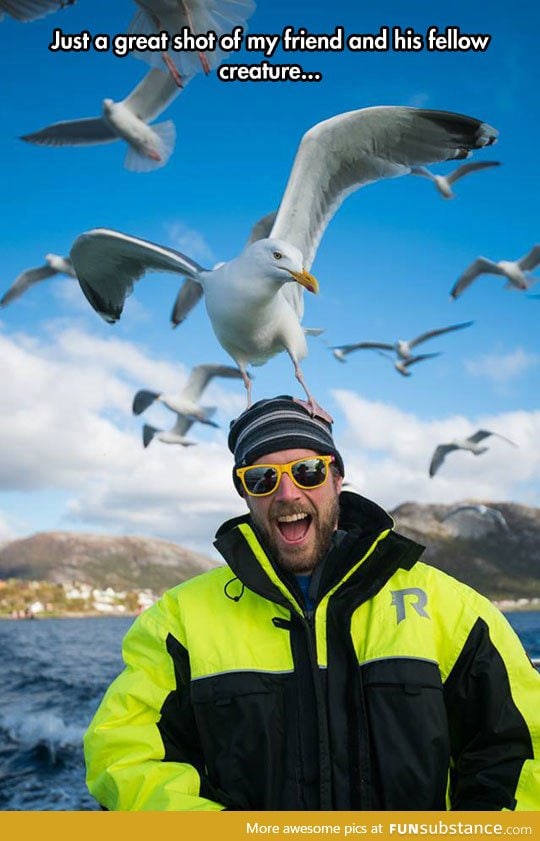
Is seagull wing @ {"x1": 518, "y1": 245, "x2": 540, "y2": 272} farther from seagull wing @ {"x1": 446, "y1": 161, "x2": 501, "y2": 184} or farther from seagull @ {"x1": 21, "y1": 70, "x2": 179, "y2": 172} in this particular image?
seagull @ {"x1": 21, "y1": 70, "x2": 179, "y2": 172}

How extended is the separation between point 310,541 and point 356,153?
3.98m

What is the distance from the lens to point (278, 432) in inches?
79.0

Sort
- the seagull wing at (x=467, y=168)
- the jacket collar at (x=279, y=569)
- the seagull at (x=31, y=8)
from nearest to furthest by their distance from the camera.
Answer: the jacket collar at (x=279, y=569) → the seagull at (x=31, y=8) → the seagull wing at (x=467, y=168)

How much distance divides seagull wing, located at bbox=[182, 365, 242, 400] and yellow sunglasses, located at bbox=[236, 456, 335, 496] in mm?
9752

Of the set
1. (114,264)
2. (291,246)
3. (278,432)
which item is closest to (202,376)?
(114,264)

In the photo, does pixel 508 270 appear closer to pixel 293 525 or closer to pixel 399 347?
pixel 399 347

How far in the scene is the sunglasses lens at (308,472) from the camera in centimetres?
196

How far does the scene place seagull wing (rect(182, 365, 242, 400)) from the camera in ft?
39.0

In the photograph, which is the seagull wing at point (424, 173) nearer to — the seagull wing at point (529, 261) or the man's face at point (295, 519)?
the seagull wing at point (529, 261)

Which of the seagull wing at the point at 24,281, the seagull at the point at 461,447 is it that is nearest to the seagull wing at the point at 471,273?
the seagull at the point at 461,447

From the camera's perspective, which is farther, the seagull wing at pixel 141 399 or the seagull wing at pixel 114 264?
the seagull wing at pixel 141 399

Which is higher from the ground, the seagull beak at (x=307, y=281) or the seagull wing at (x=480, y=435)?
the seagull wing at (x=480, y=435)
